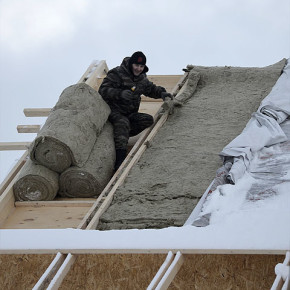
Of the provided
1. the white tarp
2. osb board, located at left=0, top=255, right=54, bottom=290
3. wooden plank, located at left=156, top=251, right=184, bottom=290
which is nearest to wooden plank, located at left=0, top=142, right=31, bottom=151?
the white tarp

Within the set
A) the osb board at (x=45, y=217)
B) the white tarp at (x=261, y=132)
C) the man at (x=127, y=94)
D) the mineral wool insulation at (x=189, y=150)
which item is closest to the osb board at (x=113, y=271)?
the mineral wool insulation at (x=189, y=150)

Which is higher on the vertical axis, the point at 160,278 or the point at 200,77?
the point at 160,278

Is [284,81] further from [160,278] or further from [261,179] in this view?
[160,278]

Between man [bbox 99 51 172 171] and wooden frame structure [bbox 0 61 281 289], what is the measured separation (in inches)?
6.1

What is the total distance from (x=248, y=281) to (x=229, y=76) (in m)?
5.44

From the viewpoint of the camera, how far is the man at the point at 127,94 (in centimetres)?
932

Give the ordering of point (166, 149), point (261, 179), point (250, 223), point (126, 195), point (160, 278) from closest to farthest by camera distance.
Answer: point (160, 278) < point (250, 223) < point (261, 179) < point (126, 195) < point (166, 149)

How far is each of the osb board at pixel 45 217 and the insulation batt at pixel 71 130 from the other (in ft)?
1.58

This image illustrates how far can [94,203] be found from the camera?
8.05 meters

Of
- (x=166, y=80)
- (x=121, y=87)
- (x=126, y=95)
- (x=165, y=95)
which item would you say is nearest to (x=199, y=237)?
(x=126, y=95)

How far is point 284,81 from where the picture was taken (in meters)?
10.1

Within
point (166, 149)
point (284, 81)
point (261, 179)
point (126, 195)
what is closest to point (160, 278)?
point (261, 179)

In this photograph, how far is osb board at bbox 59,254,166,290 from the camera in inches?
228

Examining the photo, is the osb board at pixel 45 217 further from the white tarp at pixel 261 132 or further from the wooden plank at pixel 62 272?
the wooden plank at pixel 62 272
